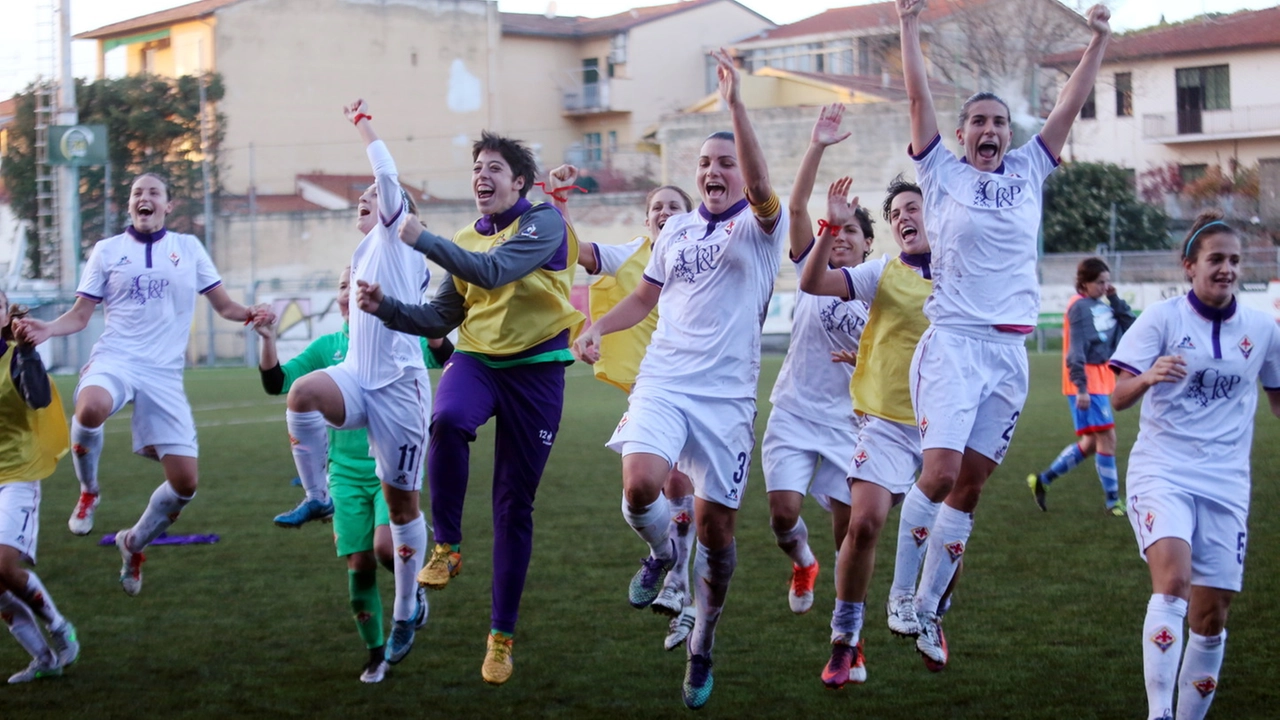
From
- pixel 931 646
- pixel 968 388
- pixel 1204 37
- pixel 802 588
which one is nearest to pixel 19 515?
pixel 802 588

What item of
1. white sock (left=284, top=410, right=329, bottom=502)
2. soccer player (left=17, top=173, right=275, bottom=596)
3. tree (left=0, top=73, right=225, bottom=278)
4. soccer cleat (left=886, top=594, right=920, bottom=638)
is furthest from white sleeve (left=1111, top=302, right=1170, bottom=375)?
tree (left=0, top=73, right=225, bottom=278)

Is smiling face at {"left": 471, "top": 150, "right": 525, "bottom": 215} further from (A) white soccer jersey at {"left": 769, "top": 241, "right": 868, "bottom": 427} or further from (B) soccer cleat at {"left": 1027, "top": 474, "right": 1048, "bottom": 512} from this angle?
(B) soccer cleat at {"left": 1027, "top": 474, "right": 1048, "bottom": 512}

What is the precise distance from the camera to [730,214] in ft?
20.7

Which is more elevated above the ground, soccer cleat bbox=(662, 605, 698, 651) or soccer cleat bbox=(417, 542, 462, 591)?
soccer cleat bbox=(417, 542, 462, 591)

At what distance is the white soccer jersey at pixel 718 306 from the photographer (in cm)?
620

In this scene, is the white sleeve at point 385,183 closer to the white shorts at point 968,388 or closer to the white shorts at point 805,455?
the white shorts at point 805,455

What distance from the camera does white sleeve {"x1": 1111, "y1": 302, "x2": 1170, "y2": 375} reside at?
5.40m

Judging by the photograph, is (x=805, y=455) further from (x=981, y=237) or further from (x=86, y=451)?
(x=86, y=451)

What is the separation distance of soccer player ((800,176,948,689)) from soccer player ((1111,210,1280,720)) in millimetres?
1149

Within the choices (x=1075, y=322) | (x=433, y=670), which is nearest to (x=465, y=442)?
(x=433, y=670)

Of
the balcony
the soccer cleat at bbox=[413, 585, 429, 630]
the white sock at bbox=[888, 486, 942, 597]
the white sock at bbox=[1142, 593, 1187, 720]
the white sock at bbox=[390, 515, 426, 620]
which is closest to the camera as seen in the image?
the white sock at bbox=[1142, 593, 1187, 720]

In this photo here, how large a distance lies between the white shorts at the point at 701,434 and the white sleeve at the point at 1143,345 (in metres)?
1.61

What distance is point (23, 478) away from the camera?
6.61 meters

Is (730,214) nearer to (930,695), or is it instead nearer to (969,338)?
(969,338)
